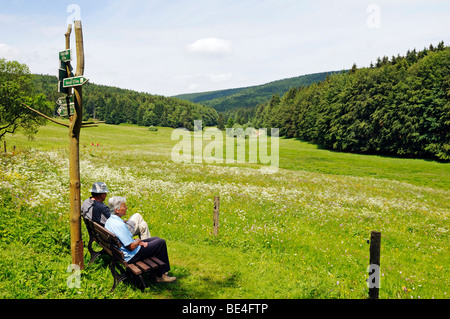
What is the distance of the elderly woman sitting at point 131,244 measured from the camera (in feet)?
21.5

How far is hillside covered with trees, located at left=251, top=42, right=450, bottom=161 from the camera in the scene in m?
55.8

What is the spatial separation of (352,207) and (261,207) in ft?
21.4

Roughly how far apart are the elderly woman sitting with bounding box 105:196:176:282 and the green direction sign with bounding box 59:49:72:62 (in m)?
3.24

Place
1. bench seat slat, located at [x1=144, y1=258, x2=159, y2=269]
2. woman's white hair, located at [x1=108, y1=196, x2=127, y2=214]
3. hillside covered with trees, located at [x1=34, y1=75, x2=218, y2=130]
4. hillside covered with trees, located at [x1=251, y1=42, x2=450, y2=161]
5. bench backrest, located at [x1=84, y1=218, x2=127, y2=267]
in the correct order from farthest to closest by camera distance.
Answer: hillside covered with trees, located at [x1=34, y1=75, x2=218, y2=130]
hillside covered with trees, located at [x1=251, y1=42, x2=450, y2=161]
woman's white hair, located at [x1=108, y1=196, x2=127, y2=214]
bench seat slat, located at [x1=144, y1=258, x2=159, y2=269]
bench backrest, located at [x1=84, y1=218, x2=127, y2=267]

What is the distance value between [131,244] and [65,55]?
14.1 ft

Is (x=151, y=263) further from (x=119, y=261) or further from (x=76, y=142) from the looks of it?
(x=76, y=142)

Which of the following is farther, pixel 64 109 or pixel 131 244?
pixel 131 244

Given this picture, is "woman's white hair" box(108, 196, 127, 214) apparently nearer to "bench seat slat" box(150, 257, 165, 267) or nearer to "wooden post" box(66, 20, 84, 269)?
"wooden post" box(66, 20, 84, 269)

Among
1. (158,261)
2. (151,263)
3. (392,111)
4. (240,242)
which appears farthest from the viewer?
(392,111)

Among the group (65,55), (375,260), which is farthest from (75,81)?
(375,260)

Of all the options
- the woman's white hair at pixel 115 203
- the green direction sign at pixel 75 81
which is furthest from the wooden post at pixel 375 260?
the green direction sign at pixel 75 81

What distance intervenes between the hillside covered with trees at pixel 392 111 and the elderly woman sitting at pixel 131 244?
61.1 metres

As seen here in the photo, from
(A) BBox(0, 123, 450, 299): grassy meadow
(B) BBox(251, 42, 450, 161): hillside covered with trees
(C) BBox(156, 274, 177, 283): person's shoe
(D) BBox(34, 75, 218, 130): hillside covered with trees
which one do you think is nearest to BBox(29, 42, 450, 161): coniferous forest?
(B) BBox(251, 42, 450, 161): hillside covered with trees

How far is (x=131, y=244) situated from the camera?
651 cm
